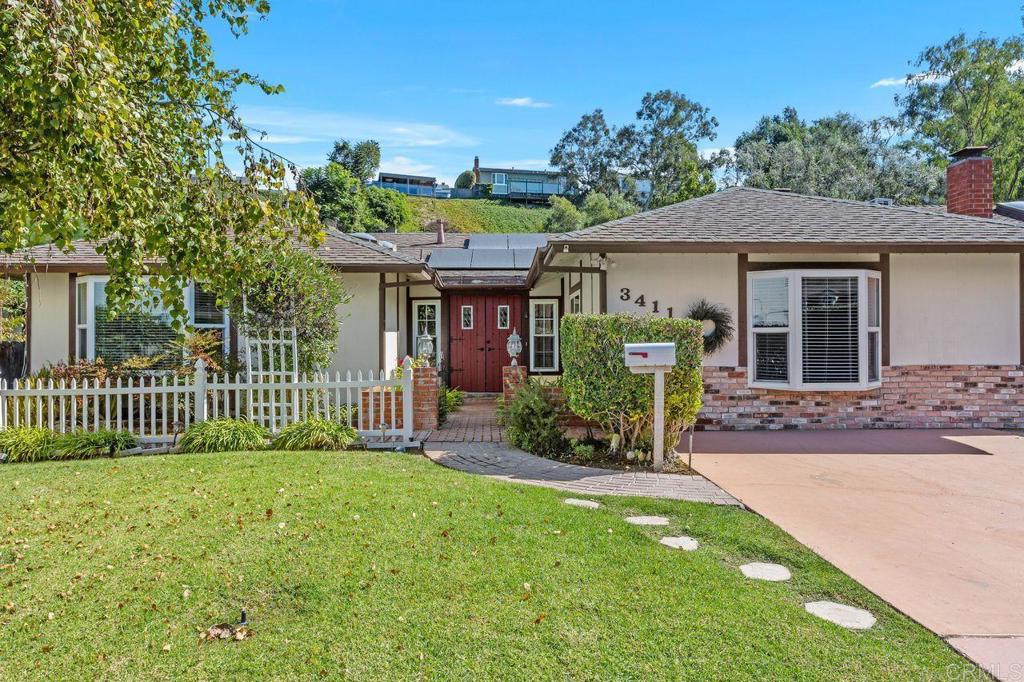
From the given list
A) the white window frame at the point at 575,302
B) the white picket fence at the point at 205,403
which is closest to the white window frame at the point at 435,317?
the white window frame at the point at 575,302

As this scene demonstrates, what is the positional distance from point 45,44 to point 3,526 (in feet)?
11.6

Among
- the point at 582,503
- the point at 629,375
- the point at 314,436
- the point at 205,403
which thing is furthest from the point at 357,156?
the point at 582,503

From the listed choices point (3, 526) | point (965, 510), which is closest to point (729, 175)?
point (965, 510)

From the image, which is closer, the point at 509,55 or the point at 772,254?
the point at 772,254

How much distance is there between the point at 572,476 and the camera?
590cm

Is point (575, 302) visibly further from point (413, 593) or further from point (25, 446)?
point (413, 593)

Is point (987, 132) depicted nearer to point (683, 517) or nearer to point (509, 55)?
point (509, 55)

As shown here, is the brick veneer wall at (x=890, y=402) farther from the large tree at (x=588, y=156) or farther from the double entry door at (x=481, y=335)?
the large tree at (x=588, y=156)

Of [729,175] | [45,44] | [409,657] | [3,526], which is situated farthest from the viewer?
[729,175]

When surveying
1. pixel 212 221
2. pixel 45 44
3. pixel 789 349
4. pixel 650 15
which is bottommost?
pixel 789 349

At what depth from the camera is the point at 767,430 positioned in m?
8.82

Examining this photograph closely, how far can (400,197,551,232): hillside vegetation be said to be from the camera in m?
47.4

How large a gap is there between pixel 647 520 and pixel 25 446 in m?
6.97

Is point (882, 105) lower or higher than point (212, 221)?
higher
